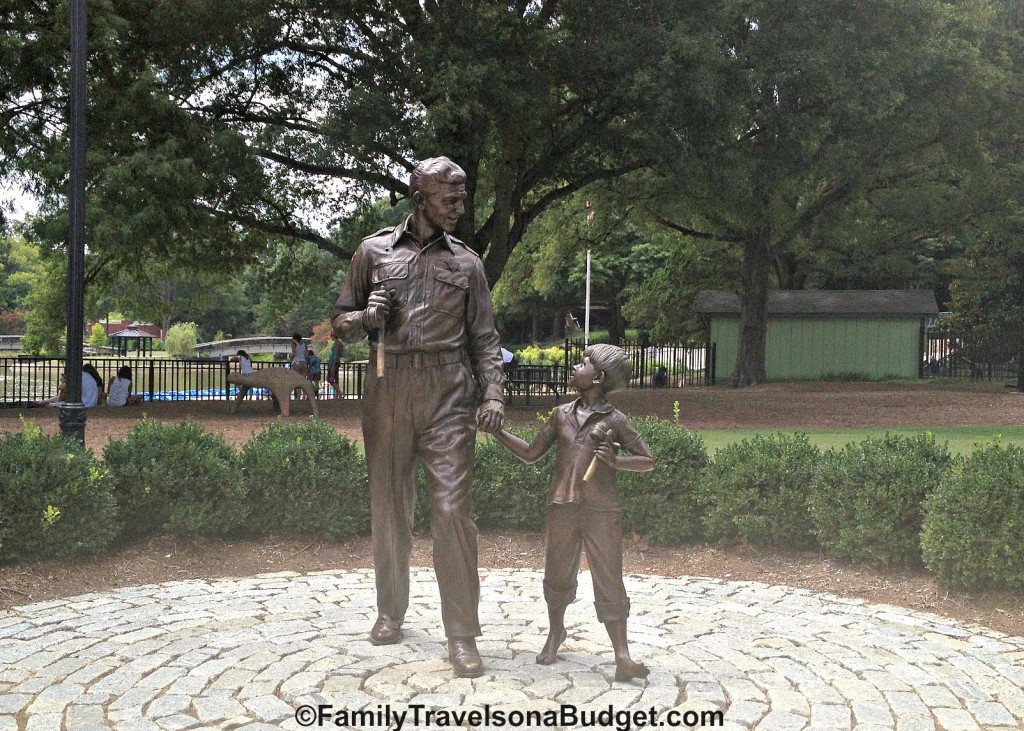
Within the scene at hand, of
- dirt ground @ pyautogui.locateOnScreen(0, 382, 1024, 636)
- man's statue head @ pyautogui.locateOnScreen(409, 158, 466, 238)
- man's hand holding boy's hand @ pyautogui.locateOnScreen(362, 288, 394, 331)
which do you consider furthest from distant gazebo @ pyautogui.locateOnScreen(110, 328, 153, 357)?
man's hand holding boy's hand @ pyautogui.locateOnScreen(362, 288, 394, 331)

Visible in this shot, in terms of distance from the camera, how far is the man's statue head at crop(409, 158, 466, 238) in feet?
15.9

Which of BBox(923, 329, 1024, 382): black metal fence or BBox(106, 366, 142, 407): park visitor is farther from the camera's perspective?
BBox(923, 329, 1024, 382): black metal fence

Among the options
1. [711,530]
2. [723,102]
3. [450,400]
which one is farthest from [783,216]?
[450,400]

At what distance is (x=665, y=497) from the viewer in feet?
25.3

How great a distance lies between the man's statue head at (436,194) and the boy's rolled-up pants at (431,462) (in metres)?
0.66

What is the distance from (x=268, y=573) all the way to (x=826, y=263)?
30475 millimetres

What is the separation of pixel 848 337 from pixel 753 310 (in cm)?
374

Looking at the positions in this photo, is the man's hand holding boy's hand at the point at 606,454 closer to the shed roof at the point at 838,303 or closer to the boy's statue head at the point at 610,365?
the boy's statue head at the point at 610,365

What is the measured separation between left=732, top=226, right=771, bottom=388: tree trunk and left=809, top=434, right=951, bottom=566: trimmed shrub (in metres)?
20.6

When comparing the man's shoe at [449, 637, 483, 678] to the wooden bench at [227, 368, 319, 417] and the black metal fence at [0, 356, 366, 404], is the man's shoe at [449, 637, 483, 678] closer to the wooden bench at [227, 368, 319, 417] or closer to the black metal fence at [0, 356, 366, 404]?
the wooden bench at [227, 368, 319, 417]

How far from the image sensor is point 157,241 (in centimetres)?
1516

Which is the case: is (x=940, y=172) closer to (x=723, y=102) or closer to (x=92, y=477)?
(x=723, y=102)

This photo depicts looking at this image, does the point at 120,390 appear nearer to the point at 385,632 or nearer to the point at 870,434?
the point at 870,434

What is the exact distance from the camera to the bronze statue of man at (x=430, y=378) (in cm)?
476
